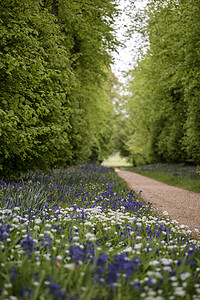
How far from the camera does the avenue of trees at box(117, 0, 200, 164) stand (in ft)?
39.8

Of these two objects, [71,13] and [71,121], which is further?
[71,121]

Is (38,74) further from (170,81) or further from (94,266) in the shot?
(170,81)

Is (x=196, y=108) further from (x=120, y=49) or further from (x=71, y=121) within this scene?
(x=71, y=121)

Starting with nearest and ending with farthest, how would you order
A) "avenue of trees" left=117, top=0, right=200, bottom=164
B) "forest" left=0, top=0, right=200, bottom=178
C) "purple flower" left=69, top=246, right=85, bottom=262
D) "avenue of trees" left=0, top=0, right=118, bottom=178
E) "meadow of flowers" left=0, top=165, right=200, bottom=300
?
"meadow of flowers" left=0, top=165, right=200, bottom=300 < "purple flower" left=69, top=246, right=85, bottom=262 < "avenue of trees" left=0, top=0, right=118, bottom=178 < "forest" left=0, top=0, right=200, bottom=178 < "avenue of trees" left=117, top=0, right=200, bottom=164

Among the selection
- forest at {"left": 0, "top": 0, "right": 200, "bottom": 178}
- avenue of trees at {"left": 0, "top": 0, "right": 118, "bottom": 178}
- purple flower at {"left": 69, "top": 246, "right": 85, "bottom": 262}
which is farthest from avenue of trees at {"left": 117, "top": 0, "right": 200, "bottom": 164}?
purple flower at {"left": 69, "top": 246, "right": 85, "bottom": 262}

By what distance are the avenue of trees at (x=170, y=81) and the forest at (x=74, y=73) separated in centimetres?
6

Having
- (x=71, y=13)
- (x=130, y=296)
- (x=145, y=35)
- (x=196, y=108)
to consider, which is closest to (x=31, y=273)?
(x=130, y=296)

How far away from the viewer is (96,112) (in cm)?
2342

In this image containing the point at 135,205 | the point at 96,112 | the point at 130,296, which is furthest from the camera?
the point at 96,112

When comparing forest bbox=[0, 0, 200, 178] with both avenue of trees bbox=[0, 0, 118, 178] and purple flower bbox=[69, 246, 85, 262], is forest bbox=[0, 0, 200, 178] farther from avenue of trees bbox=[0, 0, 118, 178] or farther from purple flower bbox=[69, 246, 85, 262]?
purple flower bbox=[69, 246, 85, 262]

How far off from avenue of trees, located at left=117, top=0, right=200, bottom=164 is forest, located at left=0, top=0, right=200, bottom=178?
0.21 feet

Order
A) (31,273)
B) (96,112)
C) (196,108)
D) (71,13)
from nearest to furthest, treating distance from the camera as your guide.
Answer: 1. (31,273)
2. (71,13)
3. (196,108)
4. (96,112)

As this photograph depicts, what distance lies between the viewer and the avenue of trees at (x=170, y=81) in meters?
12.1

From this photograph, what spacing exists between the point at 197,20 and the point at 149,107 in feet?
43.8
